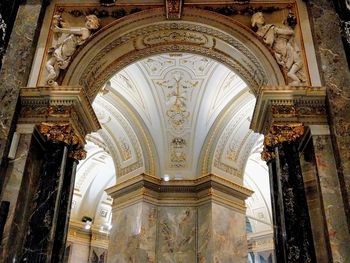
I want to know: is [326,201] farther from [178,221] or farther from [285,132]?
[178,221]

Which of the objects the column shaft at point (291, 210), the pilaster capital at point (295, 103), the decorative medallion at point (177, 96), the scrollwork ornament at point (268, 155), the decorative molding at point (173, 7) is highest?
the decorative medallion at point (177, 96)

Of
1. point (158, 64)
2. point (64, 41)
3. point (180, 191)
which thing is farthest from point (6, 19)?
point (180, 191)

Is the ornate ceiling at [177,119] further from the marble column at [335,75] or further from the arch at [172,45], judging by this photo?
the marble column at [335,75]

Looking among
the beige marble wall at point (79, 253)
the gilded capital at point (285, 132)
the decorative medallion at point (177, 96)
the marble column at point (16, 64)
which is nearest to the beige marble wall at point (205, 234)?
the decorative medallion at point (177, 96)

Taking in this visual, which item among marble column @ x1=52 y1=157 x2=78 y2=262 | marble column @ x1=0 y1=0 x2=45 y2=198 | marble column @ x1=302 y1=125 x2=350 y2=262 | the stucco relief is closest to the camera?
marble column @ x1=302 y1=125 x2=350 y2=262

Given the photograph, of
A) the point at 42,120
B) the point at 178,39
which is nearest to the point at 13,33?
the point at 42,120

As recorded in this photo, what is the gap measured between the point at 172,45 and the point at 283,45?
2.33 m

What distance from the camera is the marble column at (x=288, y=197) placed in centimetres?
596

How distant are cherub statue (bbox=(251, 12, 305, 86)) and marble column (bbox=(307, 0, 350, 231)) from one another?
36 centimetres

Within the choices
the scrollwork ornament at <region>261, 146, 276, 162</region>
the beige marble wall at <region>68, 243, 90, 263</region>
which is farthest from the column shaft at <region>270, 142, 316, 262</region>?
the beige marble wall at <region>68, 243, 90, 263</region>

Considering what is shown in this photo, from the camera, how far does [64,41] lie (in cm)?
784

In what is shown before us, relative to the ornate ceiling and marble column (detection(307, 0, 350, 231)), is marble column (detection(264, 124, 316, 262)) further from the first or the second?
the ornate ceiling

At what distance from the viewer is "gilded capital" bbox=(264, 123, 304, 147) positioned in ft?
21.9

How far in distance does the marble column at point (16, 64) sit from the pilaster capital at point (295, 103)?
4.06m
